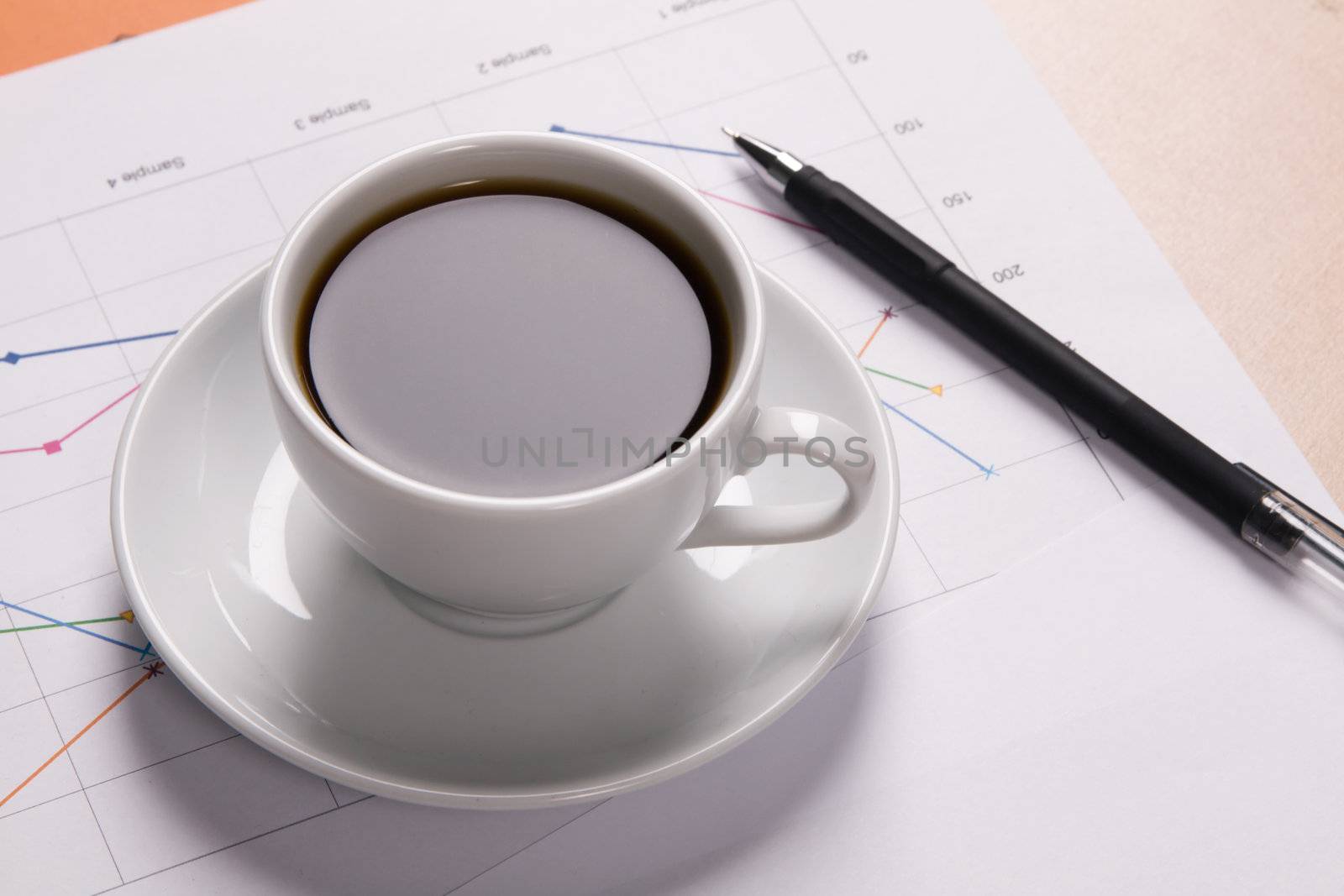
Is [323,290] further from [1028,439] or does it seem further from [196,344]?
[1028,439]

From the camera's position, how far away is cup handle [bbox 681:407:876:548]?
1.55 feet

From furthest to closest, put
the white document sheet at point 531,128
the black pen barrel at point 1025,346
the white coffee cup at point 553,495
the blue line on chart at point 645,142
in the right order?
the blue line on chart at point 645,142, the black pen barrel at point 1025,346, the white document sheet at point 531,128, the white coffee cup at point 553,495

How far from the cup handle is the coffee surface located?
0.12ft

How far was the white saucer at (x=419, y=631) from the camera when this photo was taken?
18.5 inches

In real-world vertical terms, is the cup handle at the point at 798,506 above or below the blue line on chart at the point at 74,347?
below

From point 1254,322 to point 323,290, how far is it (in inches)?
22.0

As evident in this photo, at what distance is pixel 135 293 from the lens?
A: 67 centimetres

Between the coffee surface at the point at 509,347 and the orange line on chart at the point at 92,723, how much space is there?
20cm

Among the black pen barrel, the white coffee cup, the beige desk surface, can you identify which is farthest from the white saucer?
the beige desk surface

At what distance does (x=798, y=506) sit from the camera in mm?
510

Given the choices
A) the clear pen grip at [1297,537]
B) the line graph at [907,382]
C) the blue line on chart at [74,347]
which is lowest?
the clear pen grip at [1297,537]

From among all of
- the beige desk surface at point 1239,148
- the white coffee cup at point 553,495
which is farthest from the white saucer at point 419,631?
the beige desk surface at point 1239,148

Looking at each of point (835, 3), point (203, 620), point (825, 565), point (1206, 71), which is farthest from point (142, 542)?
point (1206, 71)

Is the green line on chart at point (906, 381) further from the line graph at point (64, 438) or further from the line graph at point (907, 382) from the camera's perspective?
the line graph at point (64, 438)
